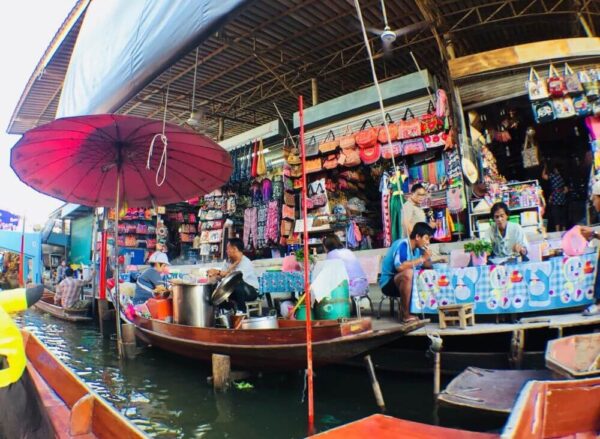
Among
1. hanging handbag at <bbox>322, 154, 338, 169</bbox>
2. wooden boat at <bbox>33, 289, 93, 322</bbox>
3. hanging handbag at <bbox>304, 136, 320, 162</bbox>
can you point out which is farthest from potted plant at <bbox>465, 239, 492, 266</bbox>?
wooden boat at <bbox>33, 289, 93, 322</bbox>

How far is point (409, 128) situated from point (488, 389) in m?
5.60

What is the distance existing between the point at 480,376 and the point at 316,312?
2323 mm

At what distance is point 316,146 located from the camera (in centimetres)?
918

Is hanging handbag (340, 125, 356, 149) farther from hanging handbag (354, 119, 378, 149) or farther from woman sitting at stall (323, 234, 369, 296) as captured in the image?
woman sitting at stall (323, 234, 369, 296)

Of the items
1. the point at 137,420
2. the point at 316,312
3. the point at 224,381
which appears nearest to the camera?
the point at 137,420

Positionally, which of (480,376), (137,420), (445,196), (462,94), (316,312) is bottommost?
(137,420)

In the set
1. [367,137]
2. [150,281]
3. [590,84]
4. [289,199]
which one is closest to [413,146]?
[367,137]

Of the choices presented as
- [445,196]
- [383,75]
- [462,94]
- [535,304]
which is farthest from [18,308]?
[383,75]

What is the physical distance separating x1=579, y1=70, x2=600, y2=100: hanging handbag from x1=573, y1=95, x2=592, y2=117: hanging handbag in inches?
3.2

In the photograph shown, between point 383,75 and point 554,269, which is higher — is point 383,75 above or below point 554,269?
above

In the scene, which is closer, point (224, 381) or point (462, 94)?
Answer: point (224, 381)

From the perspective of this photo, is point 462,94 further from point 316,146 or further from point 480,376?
point 480,376

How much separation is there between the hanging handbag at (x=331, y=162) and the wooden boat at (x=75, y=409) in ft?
21.4

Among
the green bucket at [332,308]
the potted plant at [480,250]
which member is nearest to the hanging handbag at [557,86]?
the potted plant at [480,250]
